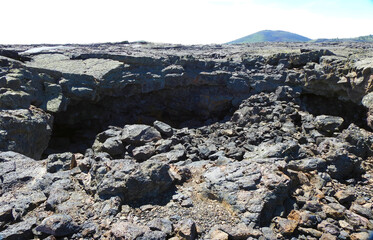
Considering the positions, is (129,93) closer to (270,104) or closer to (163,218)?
(270,104)

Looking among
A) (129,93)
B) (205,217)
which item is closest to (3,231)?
(205,217)

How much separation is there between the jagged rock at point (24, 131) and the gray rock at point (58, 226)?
451 centimetres

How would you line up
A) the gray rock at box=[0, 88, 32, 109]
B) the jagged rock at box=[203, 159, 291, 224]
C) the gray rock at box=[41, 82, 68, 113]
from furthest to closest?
the gray rock at box=[41, 82, 68, 113] → the gray rock at box=[0, 88, 32, 109] → the jagged rock at box=[203, 159, 291, 224]

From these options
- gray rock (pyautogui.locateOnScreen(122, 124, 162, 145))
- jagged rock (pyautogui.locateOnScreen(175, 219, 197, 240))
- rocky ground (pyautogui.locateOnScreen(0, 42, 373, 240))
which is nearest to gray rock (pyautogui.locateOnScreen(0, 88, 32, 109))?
rocky ground (pyautogui.locateOnScreen(0, 42, 373, 240))

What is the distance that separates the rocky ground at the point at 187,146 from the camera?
4.30 m

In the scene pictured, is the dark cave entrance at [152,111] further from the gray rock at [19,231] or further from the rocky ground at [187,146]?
the gray rock at [19,231]

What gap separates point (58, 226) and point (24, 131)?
5.16m

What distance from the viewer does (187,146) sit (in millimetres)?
8352

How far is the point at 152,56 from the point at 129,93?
6.70ft

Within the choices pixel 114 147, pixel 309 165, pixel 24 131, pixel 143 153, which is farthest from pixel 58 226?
pixel 309 165

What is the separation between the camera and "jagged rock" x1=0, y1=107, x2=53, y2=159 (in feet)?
24.6

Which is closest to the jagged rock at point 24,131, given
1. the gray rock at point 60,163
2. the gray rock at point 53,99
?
the gray rock at point 53,99

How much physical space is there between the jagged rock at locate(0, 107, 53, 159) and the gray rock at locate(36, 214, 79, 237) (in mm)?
4506

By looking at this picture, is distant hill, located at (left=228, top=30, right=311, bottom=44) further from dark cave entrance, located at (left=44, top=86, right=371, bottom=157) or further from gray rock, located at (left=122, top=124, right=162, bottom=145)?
gray rock, located at (left=122, top=124, right=162, bottom=145)
